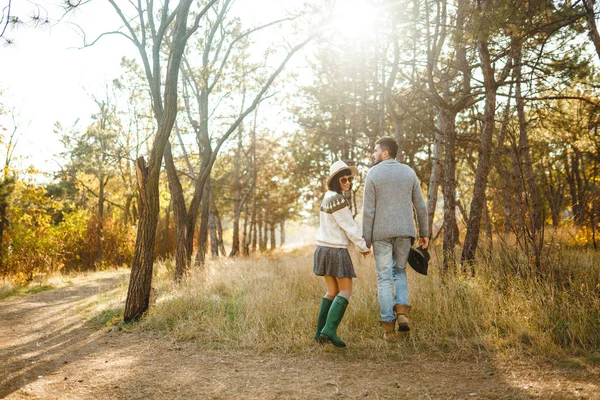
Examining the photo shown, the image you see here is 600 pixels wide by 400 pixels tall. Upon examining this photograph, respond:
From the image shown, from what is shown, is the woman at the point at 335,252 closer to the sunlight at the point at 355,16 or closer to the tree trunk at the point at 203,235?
the sunlight at the point at 355,16

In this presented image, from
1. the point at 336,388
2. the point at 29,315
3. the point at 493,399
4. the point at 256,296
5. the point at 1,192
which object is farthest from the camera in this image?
the point at 1,192

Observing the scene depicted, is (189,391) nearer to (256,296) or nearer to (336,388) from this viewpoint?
(336,388)

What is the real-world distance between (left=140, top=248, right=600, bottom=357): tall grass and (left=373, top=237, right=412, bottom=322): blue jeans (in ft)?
1.30

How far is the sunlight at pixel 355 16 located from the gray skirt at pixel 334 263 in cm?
607

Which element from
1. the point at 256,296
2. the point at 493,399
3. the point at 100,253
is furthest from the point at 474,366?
the point at 100,253

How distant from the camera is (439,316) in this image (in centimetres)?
502

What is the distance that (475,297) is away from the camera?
527 cm

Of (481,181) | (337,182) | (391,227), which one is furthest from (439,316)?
(481,181)

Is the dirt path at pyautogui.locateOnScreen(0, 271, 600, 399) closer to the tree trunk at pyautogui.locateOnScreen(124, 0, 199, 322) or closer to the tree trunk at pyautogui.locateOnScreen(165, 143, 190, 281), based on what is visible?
the tree trunk at pyautogui.locateOnScreen(124, 0, 199, 322)

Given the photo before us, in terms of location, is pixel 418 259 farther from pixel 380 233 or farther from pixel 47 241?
pixel 47 241

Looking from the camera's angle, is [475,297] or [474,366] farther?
[475,297]

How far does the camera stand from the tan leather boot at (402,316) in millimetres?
4645

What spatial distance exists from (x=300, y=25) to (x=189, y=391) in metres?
8.45

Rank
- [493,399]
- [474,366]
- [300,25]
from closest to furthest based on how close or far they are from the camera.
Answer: [493,399] → [474,366] → [300,25]
